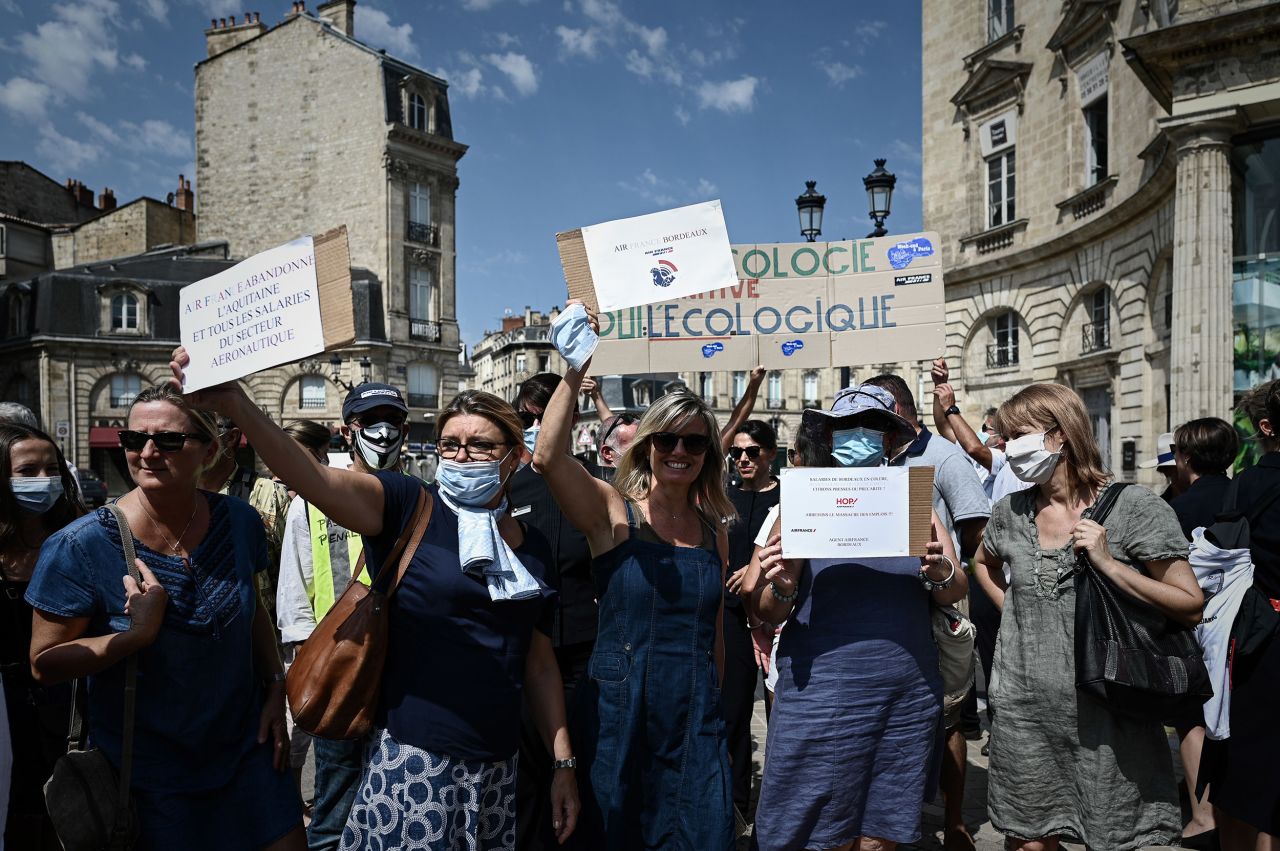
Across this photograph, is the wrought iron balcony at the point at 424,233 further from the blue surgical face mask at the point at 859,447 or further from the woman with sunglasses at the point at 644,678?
the woman with sunglasses at the point at 644,678

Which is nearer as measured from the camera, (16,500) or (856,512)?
(856,512)

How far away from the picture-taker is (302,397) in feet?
125

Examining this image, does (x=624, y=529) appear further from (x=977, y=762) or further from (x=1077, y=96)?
(x=1077, y=96)

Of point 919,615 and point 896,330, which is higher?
point 896,330

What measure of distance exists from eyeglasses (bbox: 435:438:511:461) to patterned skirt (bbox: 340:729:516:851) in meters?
0.87

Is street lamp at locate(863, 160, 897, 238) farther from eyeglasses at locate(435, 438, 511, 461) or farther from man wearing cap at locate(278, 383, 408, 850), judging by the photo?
eyeglasses at locate(435, 438, 511, 461)

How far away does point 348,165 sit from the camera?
40094 millimetres

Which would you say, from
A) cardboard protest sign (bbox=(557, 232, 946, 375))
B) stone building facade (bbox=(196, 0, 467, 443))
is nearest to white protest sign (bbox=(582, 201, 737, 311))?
cardboard protest sign (bbox=(557, 232, 946, 375))

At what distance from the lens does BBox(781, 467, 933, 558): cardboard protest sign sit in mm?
3033

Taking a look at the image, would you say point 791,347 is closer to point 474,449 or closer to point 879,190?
point 474,449

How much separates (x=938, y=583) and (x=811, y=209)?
28.6ft

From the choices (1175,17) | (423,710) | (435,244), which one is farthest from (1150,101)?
(435,244)

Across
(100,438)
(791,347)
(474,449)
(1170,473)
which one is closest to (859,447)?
(474,449)

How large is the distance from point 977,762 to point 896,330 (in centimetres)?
285
